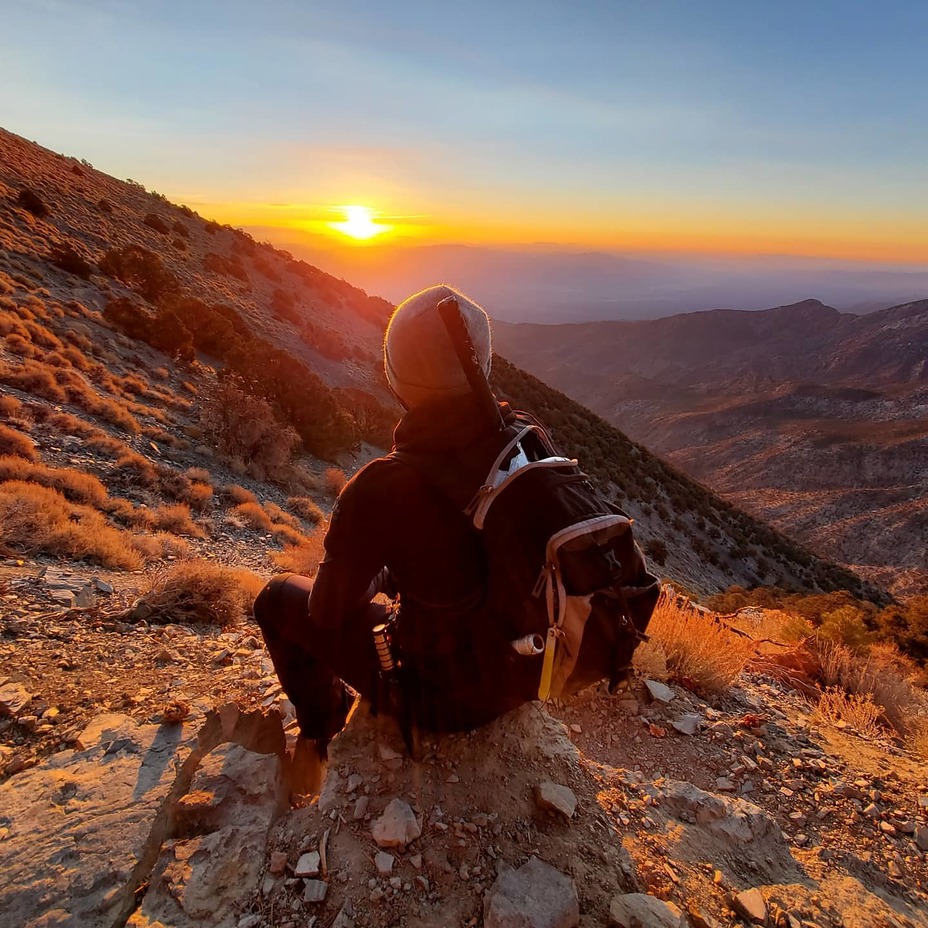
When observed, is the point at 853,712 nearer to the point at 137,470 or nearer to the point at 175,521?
the point at 175,521

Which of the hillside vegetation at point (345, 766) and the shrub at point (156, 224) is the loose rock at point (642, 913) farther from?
the shrub at point (156, 224)

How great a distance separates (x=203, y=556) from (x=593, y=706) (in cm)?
457

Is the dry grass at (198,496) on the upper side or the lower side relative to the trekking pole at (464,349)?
lower

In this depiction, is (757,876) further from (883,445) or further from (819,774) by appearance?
(883,445)

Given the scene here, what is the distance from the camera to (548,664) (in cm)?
146

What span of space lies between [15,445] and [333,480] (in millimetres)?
5784

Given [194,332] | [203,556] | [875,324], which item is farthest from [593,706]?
[875,324]

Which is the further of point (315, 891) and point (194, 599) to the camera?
point (194, 599)

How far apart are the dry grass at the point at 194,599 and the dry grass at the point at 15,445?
12.6 ft

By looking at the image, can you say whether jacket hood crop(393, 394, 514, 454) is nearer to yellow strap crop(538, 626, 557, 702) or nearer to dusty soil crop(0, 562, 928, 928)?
yellow strap crop(538, 626, 557, 702)

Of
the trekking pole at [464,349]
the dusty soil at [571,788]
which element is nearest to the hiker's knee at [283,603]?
the dusty soil at [571,788]

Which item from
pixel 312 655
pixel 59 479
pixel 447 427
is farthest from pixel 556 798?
pixel 59 479

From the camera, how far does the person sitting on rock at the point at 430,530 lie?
1.48 m

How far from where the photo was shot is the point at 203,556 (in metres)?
5.95
